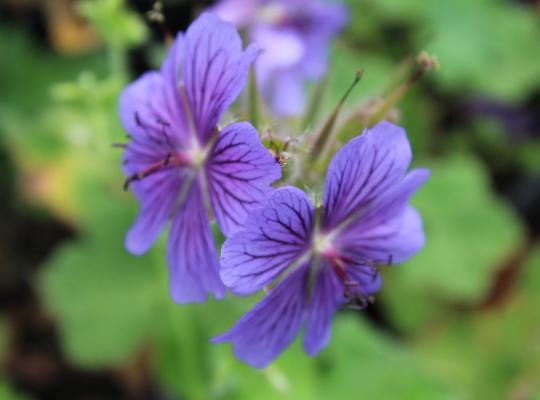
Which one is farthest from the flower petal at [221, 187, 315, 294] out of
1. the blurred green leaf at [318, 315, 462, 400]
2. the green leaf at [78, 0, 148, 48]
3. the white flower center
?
the blurred green leaf at [318, 315, 462, 400]

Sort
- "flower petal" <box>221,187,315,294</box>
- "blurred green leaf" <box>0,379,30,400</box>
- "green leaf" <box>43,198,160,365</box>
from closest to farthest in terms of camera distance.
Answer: "flower petal" <box>221,187,315,294</box>, "blurred green leaf" <box>0,379,30,400</box>, "green leaf" <box>43,198,160,365</box>

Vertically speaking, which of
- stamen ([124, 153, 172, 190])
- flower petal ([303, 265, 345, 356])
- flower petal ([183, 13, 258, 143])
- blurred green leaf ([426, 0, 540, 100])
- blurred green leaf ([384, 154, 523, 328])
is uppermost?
flower petal ([183, 13, 258, 143])

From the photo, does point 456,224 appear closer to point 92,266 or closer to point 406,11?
point 406,11

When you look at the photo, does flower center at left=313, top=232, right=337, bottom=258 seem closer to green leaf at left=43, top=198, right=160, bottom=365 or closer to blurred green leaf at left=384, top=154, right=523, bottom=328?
green leaf at left=43, top=198, right=160, bottom=365

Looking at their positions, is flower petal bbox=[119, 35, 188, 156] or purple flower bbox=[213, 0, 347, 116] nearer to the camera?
flower petal bbox=[119, 35, 188, 156]

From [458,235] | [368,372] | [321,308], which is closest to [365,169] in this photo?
[321,308]

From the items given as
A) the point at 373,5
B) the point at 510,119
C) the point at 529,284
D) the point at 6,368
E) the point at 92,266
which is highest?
the point at 373,5

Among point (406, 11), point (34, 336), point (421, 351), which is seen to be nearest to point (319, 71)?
point (406, 11)
